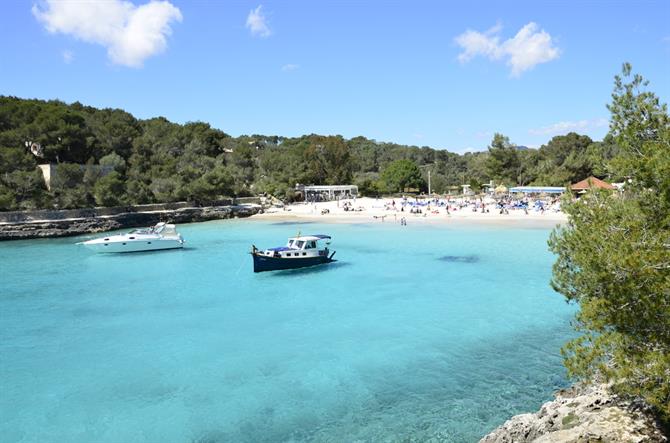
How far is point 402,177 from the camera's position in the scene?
8300 cm

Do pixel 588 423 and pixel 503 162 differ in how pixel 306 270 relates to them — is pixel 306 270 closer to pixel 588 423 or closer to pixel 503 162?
pixel 588 423

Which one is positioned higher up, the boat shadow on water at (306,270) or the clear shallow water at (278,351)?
the boat shadow on water at (306,270)

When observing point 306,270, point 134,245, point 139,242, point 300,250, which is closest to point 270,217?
point 139,242

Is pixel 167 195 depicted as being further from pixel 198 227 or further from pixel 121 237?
pixel 121 237

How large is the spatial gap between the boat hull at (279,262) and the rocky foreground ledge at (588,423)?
19236 mm

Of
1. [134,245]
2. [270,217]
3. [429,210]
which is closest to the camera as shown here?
[134,245]

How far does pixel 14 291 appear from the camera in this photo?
24.2m

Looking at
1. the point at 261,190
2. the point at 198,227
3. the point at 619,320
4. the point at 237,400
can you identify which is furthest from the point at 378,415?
the point at 261,190

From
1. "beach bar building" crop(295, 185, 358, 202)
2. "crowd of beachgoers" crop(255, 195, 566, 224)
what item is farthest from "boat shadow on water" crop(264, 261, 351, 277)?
"beach bar building" crop(295, 185, 358, 202)

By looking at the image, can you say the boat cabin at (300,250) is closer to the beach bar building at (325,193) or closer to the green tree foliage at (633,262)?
the green tree foliage at (633,262)

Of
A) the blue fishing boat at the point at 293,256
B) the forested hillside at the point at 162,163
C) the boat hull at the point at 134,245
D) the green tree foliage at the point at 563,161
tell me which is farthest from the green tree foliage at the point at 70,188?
the green tree foliage at the point at 563,161

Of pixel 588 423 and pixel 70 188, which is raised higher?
pixel 70 188

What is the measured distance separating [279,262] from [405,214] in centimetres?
3346

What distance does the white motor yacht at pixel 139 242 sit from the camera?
35250 millimetres
